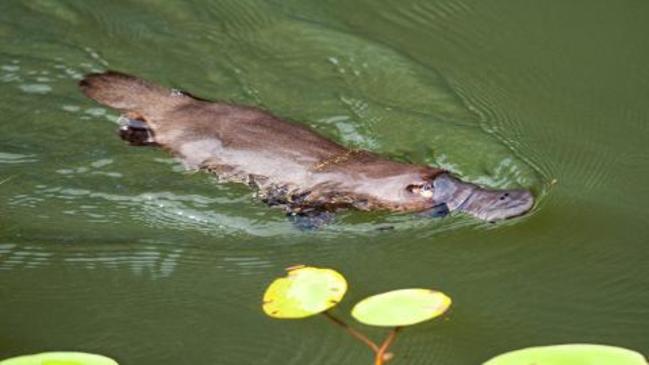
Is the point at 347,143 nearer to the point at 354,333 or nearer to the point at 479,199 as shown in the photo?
the point at 479,199

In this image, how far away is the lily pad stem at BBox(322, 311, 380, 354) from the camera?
2.64m

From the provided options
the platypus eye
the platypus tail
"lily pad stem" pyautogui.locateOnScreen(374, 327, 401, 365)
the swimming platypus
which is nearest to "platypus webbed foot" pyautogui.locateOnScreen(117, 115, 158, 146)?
the platypus tail

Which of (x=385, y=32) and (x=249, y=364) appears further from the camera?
(x=385, y=32)

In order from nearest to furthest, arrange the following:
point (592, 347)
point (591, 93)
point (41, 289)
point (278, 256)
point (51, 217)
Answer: point (592, 347)
point (41, 289)
point (278, 256)
point (51, 217)
point (591, 93)

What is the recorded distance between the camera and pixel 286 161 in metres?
3.44

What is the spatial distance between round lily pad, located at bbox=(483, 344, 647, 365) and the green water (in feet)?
1.24

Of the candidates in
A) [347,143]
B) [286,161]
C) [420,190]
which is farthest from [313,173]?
[347,143]

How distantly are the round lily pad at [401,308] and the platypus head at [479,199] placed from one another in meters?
0.83

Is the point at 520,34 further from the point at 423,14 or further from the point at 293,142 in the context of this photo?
the point at 293,142

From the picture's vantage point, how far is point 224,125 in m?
3.60

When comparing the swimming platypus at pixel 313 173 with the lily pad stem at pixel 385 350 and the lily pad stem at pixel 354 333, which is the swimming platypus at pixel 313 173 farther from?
the lily pad stem at pixel 385 350

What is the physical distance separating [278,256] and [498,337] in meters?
0.77

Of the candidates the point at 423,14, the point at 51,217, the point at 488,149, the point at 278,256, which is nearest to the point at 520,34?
the point at 423,14

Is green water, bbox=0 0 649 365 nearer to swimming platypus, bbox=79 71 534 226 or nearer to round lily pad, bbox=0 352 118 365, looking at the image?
swimming platypus, bbox=79 71 534 226
